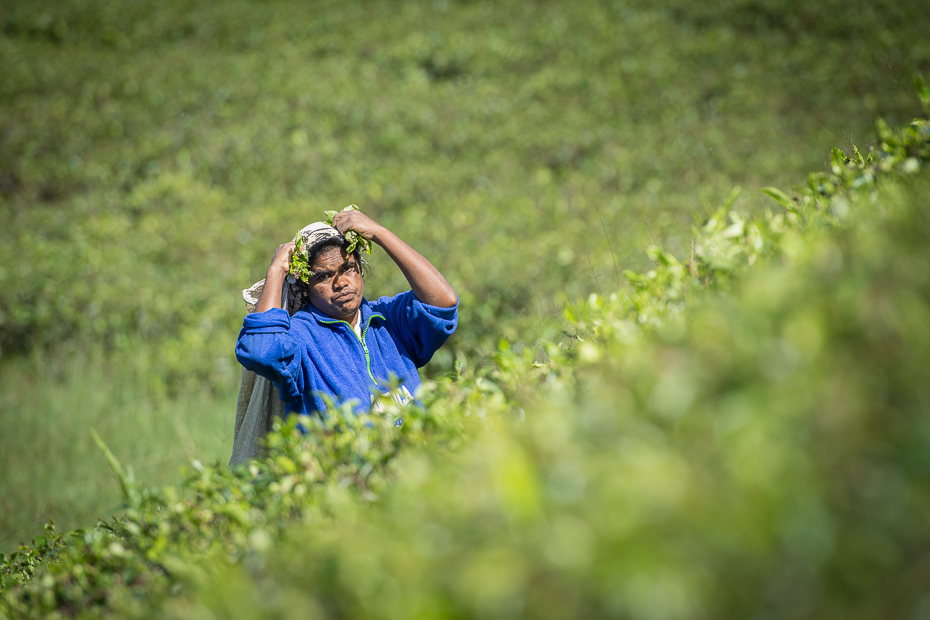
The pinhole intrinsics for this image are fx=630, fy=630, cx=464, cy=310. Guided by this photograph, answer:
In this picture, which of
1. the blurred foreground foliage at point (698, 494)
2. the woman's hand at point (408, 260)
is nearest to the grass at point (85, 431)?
the woman's hand at point (408, 260)

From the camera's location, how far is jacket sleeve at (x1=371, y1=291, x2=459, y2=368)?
2791 mm

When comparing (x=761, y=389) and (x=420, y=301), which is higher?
(x=761, y=389)

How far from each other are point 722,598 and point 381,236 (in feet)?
6.96

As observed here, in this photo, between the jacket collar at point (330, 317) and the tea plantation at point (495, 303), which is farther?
the jacket collar at point (330, 317)

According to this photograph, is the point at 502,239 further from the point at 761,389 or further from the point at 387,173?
the point at 761,389

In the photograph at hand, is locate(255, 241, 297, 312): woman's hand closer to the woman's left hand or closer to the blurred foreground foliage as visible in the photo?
the woman's left hand

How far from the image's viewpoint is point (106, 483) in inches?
190

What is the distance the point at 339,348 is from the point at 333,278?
31 centimetres

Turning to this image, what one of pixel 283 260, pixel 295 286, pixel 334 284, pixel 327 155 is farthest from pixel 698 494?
pixel 327 155

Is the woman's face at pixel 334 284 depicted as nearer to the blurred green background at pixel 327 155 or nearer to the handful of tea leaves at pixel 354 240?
the handful of tea leaves at pixel 354 240

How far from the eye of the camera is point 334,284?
2740 mm

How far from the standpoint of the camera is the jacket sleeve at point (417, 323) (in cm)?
279

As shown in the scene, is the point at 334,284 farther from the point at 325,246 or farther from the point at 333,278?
the point at 325,246

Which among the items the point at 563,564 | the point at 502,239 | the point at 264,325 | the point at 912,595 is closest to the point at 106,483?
the point at 264,325
